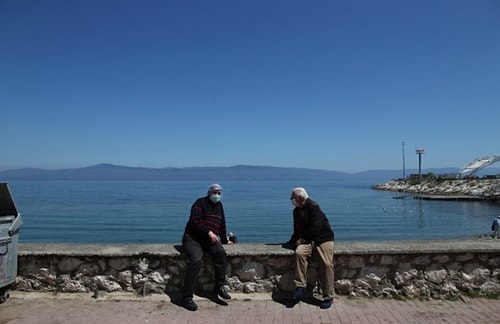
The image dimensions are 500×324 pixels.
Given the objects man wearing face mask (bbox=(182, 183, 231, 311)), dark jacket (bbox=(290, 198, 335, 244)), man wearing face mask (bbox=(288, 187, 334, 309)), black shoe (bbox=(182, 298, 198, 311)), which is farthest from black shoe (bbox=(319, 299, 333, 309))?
black shoe (bbox=(182, 298, 198, 311))

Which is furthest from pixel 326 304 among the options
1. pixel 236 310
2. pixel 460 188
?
pixel 460 188

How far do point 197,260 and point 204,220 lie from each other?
59 centimetres

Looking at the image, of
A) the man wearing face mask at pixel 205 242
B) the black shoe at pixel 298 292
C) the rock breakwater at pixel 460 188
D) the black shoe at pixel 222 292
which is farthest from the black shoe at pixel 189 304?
the rock breakwater at pixel 460 188

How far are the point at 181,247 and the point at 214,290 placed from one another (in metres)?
0.79

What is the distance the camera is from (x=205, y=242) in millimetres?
5398

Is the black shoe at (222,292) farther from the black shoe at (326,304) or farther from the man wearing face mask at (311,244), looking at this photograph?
the black shoe at (326,304)

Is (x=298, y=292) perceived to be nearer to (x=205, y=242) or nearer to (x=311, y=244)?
(x=311, y=244)

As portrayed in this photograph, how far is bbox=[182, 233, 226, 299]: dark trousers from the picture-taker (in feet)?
16.7

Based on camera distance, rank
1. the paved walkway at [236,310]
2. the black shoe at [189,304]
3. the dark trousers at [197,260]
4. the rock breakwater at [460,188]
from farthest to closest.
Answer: the rock breakwater at [460,188] → the dark trousers at [197,260] → the black shoe at [189,304] → the paved walkway at [236,310]

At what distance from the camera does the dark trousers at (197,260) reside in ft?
16.7

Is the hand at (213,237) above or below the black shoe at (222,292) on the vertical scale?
above

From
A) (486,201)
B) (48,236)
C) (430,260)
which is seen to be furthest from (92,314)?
(486,201)

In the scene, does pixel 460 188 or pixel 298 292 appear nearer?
pixel 298 292

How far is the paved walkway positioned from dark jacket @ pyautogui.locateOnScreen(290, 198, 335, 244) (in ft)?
2.84
